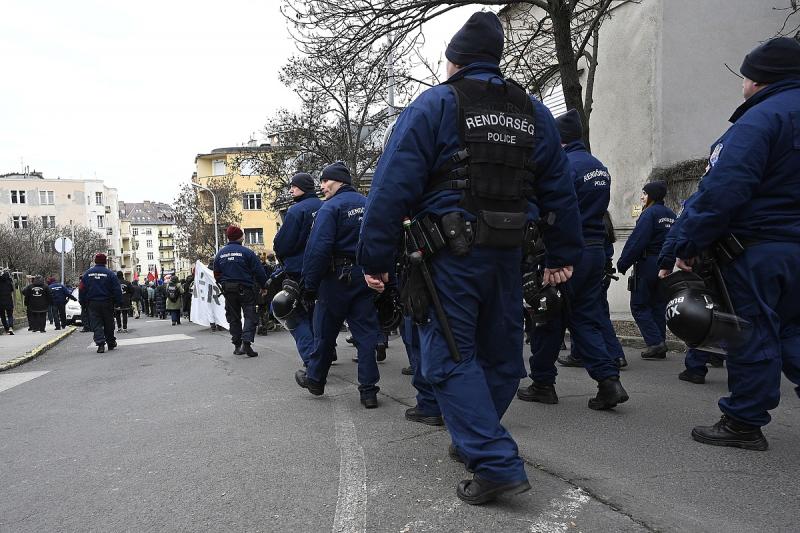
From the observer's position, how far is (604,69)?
13711 millimetres

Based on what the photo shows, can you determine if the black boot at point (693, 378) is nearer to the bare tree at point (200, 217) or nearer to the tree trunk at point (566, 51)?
the tree trunk at point (566, 51)

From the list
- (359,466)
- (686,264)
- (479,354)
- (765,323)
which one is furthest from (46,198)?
(765,323)

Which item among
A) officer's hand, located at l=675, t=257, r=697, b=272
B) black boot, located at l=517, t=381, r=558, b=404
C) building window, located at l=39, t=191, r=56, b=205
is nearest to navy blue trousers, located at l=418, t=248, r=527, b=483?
officer's hand, located at l=675, t=257, r=697, b=272

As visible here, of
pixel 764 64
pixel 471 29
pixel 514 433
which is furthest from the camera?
pixel 514 433

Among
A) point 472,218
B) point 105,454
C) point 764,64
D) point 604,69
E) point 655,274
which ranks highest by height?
point 604,69

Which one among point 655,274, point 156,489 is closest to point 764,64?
point 655,274

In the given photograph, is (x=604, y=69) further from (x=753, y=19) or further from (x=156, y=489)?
(x=156, y=489)

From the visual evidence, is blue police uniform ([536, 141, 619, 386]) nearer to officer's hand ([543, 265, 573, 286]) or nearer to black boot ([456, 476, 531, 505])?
officer's hand ([543, 265, 573, 286])

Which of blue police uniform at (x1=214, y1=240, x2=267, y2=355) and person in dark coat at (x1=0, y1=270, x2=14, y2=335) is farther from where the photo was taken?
person in dark coat at (x1=0, y1=270, x2=14, y2=335)

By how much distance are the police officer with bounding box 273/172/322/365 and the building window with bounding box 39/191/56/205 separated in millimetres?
94560

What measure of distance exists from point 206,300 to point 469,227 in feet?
42.9

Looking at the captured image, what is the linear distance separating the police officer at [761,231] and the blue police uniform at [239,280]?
23.5 ft

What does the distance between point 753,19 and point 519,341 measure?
12.8 meters

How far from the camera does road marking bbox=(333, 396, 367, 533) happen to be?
2.70 meters
